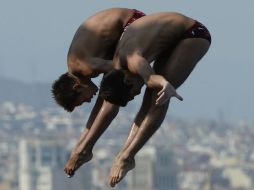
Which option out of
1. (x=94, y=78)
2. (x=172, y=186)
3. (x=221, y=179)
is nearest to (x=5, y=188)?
(x=172, y=186)

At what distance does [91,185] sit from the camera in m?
161

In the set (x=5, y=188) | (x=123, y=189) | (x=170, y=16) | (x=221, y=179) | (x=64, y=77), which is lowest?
(x=221, y=179)

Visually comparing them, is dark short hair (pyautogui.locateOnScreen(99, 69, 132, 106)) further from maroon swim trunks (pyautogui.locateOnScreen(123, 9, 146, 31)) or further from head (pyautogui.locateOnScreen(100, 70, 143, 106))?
maroon swim trunks (pyautogui.locateOnScreen(123, 9, 146, 31))

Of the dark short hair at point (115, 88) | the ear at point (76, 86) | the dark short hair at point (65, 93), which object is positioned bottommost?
the dark short hair at point (65, 93)

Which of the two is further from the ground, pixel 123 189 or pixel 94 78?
pixel 94 78

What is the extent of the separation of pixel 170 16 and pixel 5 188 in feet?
416

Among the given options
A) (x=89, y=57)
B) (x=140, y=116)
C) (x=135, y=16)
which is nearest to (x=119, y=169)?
(x=140, y=116)

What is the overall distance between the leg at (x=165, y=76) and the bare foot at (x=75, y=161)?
43cm

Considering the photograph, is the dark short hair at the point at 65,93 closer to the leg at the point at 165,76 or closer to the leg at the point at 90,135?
the leg at the point at 90,135

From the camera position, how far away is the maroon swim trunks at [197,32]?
1078 centimetres

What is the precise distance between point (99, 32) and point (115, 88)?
413 mm

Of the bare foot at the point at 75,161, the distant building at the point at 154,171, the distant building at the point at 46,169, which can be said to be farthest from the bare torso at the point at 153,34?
the distant building at the point at 154,171

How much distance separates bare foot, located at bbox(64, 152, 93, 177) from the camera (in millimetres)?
11337

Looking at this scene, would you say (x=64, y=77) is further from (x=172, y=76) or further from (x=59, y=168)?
(x=59, y=168)
